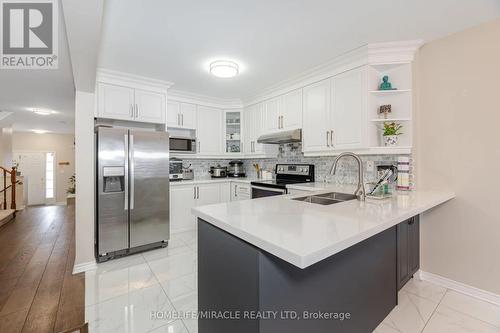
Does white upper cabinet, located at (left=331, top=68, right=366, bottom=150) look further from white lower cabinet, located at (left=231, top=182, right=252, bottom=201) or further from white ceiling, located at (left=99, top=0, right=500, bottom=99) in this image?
white lower cabinet, located at (left=231, top=182, right=252, bottom=201)

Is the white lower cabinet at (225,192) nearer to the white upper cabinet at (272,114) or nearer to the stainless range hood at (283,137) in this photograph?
the stainless range hood at (283,137)

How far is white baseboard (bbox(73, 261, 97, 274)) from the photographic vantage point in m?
2.54

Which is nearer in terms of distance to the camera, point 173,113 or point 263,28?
point 263,28

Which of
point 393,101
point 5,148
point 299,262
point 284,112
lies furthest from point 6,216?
point 393,101

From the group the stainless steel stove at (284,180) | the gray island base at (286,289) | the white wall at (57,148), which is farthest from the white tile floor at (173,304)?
the white wall at (57,148)

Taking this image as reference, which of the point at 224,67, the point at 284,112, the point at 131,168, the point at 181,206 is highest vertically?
the point at 224,67

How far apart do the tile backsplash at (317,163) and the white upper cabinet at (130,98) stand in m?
1.12

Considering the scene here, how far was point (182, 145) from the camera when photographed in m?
3.78

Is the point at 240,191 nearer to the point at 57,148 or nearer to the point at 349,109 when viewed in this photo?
the point at 349,109

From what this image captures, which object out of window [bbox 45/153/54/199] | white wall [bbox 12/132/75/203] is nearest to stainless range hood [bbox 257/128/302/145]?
Result: white wall [bbox 12/132/75/203]

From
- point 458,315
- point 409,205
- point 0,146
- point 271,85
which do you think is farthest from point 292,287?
point 0,146

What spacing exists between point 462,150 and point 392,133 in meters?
0.59

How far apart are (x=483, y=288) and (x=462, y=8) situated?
237 cm

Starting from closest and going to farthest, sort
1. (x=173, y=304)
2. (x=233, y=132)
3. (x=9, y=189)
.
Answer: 1. (x=173, y=304)
2. (x=233, y=132)
3. (x=9, y=189)
